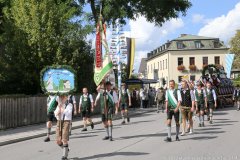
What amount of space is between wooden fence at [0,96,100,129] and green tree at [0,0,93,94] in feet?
11.1

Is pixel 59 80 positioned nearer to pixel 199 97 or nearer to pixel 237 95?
pixel 199 97

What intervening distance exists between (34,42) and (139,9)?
11.2 metres

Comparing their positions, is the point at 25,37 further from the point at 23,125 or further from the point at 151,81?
the point at 151,81

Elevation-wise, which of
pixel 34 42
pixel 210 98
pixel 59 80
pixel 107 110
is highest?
pixel 34 42

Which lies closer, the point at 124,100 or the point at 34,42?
the point at 124,100

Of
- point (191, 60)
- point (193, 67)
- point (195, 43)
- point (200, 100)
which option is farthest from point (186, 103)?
point (195, 43)

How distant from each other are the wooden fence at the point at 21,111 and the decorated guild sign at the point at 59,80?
888 cm

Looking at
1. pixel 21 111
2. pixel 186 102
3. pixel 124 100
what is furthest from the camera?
pixel 124 100

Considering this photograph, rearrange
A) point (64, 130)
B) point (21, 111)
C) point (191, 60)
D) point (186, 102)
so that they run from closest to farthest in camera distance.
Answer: point (64, 130), point (186, 102), point (21, 111), point (191, 60)

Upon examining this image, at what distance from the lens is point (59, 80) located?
37.3ft

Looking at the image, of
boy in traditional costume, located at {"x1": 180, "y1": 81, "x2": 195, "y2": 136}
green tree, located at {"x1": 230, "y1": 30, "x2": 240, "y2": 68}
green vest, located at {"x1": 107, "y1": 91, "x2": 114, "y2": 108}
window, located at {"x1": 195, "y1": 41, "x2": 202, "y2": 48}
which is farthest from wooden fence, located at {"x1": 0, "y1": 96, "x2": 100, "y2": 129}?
window, located at {"x1": 195, "y1": 41, "x2": 202, "y2": 48}

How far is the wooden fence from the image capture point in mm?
20141

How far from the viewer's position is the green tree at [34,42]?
25984 millimetres

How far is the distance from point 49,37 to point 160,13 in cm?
1194
